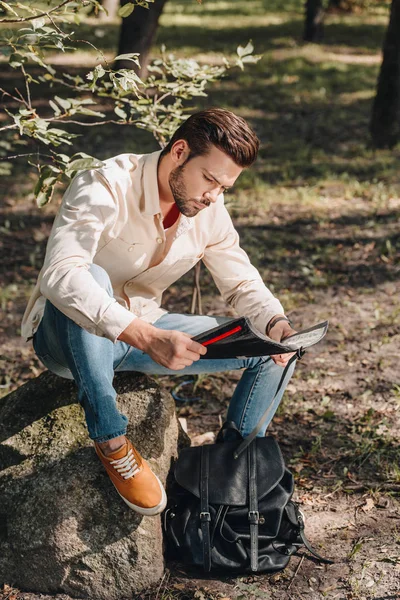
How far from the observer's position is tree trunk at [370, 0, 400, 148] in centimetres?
912

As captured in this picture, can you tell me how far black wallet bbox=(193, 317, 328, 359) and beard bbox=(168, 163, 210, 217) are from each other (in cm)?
65

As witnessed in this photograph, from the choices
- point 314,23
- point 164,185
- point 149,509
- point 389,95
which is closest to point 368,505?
point 149,509

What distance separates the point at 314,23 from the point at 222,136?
15012mm

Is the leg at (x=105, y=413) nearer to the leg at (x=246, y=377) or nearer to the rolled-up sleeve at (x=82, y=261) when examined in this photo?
the rolled-up sleeve at (x=82, y=261)

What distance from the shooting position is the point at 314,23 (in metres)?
16.6

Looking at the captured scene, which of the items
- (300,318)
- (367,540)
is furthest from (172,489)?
(300,318)

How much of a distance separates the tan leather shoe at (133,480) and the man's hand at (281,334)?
802mm

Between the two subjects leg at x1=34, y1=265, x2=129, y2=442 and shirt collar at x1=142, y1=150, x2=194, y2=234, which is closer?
leg at x1=34, y1=265, x2=129, y2=442

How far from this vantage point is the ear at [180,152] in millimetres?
3086

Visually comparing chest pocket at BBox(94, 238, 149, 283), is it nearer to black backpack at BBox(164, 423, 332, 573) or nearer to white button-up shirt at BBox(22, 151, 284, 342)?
white button-up shirt at BBox(22, 151, 284, 342)

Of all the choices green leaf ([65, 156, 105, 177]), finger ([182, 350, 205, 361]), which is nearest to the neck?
green leaf ([65, 156, 105, 177])

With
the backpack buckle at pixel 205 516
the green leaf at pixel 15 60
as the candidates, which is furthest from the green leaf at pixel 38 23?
the backpack buckle at pixel 205 516

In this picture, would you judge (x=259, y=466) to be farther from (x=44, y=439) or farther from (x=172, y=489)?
(x=44, y=439)

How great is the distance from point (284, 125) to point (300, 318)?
19.0 feet
